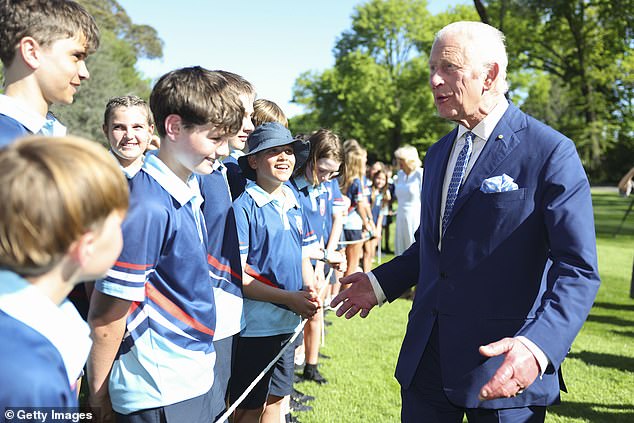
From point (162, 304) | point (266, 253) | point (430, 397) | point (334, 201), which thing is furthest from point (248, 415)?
point (334, 201)

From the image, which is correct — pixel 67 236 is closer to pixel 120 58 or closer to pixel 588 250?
pixel 588 250

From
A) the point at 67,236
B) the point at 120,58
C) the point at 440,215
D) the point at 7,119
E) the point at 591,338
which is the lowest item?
the point at 591,338

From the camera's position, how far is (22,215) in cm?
138

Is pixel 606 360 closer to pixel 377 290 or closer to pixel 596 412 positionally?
pixel 596 412

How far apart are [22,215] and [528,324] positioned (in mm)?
1879

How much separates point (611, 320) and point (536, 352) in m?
8.29

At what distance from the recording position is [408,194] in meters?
11.0

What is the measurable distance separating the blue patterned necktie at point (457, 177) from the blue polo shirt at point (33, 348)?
184 centimetres

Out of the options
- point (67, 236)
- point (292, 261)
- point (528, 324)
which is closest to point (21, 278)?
point (67, 236)

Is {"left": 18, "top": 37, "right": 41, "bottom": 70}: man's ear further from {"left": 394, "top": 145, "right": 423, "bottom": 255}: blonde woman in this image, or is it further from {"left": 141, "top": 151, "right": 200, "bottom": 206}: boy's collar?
{"left": 394, "top": 145, "right": 423, "bottom": 255}: blonde woman

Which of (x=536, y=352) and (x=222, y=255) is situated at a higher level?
(x=222, y=255)

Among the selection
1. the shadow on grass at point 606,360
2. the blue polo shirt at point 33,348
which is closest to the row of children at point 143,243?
the blue polo shirt at point 33,348

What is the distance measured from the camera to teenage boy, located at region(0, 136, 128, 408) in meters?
1.38

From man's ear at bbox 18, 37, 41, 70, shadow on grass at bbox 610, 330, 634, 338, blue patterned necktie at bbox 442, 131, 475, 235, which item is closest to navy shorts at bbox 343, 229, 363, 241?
shadow on grass at bbox 610, 330, 634, 338
